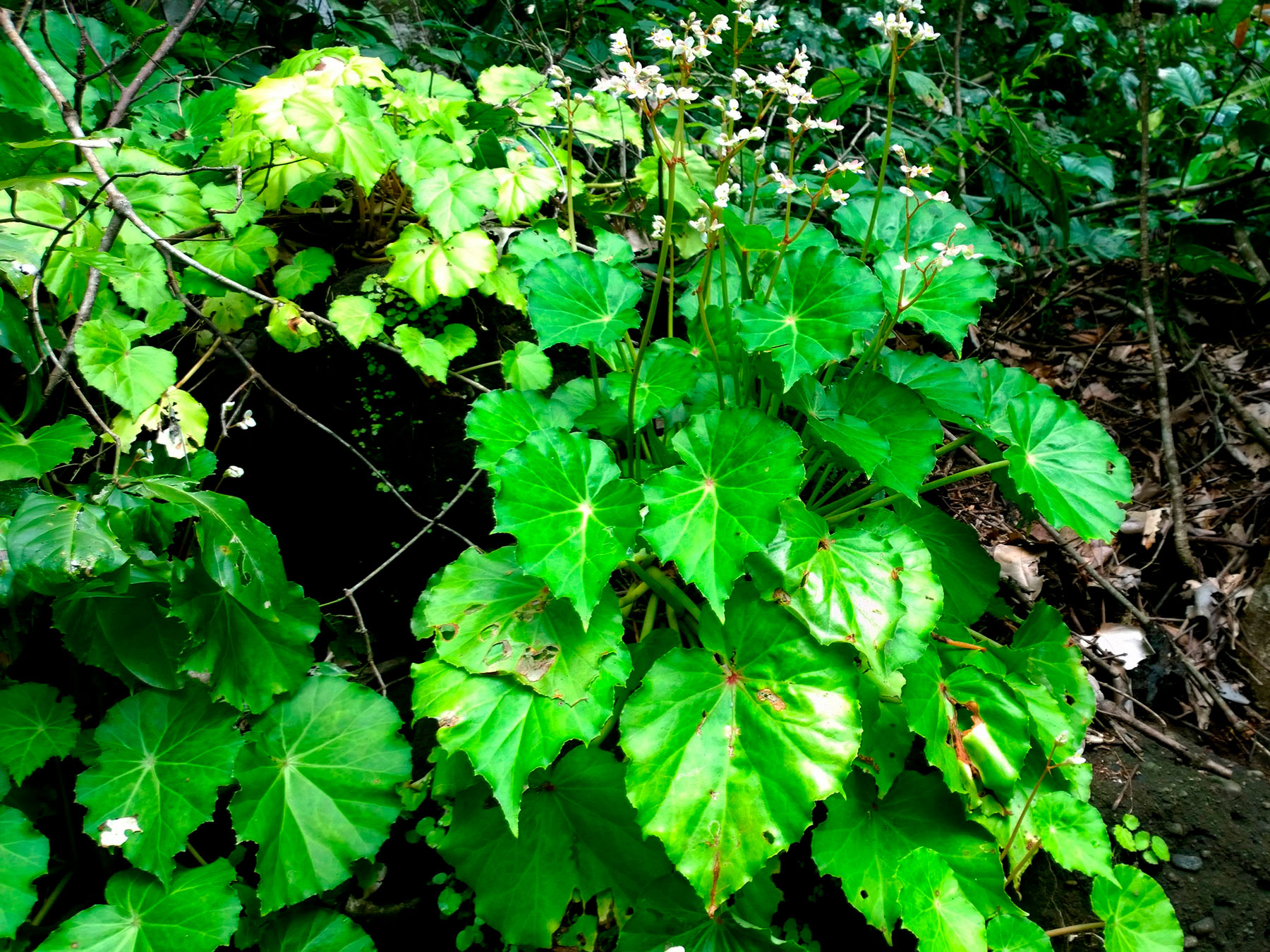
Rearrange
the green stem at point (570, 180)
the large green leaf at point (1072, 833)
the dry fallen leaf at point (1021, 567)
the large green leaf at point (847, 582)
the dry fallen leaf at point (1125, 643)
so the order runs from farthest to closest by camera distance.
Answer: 1. the dry fallen leaf at point (1021, 567)
2. the dry fallen leaf at point (1125, 643)
3. the green stem at point (570, 180)
4. the large green leaf at point (1072, 833)
5. the large green leaf at point (847, 582)

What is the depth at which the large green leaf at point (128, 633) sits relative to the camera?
1.42m

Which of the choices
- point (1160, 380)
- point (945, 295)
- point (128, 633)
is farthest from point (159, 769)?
point (1160, 380)

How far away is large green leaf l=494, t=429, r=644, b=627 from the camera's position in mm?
1264

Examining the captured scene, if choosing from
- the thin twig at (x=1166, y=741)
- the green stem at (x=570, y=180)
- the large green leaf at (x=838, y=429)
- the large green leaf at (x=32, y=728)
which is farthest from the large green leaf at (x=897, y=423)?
the large green leaf at (x=32, y=728)

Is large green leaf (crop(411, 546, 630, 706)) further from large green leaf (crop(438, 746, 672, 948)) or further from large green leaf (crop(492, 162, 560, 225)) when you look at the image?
large green leaf (crop(492, 162, 560, 225))

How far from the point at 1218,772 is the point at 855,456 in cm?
124

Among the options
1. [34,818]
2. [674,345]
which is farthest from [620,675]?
[34,818]

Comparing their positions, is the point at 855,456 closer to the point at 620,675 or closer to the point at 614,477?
the point at 614,477

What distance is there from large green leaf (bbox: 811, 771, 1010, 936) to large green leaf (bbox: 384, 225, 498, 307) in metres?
1.32

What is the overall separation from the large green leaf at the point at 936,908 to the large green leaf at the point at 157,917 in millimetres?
1187

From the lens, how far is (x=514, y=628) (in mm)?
1379

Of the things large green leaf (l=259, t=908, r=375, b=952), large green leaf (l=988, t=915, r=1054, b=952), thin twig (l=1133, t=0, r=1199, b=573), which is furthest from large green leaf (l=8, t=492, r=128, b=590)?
thin twig (l=1133, t=0, r=1199, b=573)

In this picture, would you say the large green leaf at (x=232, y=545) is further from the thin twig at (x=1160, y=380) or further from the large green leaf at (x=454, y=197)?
the thin twig at (x=1160, y=380)

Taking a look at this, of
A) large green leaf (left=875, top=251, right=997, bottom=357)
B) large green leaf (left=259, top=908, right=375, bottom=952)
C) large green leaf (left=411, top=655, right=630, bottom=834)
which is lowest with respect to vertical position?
large green leaf (left=259, top=908, right=375, bottom=952)
